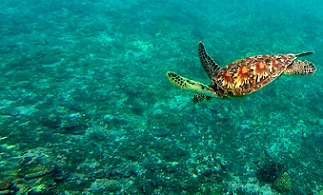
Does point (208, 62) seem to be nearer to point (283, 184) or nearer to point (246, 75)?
point (246, 75)

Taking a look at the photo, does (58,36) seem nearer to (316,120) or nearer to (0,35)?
(0,35)

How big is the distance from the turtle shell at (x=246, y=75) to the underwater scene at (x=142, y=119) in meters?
0.03

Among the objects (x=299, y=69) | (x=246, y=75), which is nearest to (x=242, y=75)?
(x=246, y=75)

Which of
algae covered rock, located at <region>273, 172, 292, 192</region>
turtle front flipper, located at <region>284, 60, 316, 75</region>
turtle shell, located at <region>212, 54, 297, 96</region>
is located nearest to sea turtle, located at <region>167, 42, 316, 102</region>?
turtle shell, located at <region>212, 54, 297, 96</region>

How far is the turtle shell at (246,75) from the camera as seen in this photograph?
417 centimetres

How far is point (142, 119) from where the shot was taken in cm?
586

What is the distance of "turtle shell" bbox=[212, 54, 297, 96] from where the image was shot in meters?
4.17

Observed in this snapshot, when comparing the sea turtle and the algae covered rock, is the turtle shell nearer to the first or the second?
the sea turtle

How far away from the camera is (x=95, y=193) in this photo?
12.2ft

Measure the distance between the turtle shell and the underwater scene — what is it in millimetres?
35

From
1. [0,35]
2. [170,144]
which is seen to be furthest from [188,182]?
[0,35]

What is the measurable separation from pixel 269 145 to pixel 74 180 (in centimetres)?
455

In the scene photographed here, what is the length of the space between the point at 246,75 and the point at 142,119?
2.81 metres

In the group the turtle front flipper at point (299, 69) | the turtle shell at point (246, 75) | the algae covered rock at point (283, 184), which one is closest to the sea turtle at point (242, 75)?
the turtle shell at point (246, 75)
